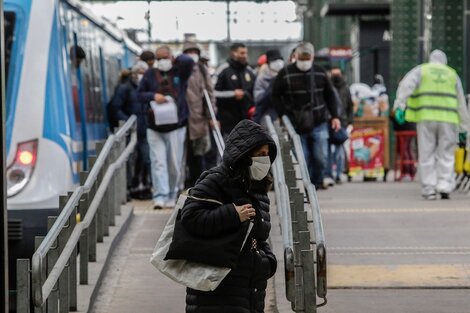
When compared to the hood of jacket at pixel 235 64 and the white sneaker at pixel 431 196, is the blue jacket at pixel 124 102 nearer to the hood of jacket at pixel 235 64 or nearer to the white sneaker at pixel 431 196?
the hood of jacket at pixel 235 64

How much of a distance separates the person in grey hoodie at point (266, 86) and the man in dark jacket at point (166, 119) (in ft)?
5.13

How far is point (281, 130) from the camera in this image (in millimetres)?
14781

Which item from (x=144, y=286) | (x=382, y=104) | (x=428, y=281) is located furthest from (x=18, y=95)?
(x=382, y=104)

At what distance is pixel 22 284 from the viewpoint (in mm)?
7035

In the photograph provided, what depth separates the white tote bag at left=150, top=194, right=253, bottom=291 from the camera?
677cm

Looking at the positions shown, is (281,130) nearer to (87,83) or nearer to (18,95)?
(87,83)

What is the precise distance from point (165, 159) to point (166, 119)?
51cm

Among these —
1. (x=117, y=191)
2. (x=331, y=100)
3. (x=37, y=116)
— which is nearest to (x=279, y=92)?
(x=331, y=100)

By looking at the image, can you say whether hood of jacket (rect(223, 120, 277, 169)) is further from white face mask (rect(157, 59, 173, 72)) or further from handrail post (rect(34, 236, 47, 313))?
white face mask (rect(157, 59, 173, 72))

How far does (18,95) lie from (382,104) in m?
13.2

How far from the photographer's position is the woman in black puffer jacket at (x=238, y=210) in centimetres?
677

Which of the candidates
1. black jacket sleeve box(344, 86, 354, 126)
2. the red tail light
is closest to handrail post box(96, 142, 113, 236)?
the red tail light

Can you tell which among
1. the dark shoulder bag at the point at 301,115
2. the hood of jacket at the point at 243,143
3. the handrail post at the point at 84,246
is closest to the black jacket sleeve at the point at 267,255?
the hood of jacket at the point at 243,143

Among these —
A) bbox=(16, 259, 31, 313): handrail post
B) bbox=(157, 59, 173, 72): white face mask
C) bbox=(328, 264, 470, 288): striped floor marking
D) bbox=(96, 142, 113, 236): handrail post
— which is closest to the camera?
bbox=(16, 259, 31, 313): handrail post
